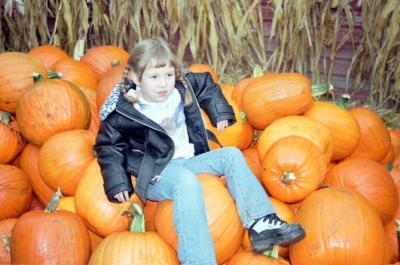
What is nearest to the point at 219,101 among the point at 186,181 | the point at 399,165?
the point at 186,181

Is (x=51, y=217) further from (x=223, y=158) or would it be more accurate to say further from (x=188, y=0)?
(x=188, y=0)

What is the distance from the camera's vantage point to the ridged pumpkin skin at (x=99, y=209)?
2.62 metres

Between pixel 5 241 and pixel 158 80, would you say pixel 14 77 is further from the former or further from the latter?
pixel 158 80

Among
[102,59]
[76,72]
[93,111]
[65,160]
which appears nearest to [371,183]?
[65,160]

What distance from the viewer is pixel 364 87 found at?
4.27 metres

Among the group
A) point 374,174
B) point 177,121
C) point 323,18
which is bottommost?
point 374,174

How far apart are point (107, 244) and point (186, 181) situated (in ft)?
1.63

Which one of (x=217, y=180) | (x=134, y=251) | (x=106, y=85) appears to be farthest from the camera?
(x=106, y=85)

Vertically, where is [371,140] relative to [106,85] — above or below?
below

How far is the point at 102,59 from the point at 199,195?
2015 millimetres

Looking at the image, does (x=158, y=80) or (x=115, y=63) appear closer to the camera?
(x=158, y=80)

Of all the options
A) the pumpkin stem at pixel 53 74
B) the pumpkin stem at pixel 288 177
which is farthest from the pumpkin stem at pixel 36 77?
the pumpkin stem at pixel 288 177

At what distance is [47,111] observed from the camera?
3.01 meters

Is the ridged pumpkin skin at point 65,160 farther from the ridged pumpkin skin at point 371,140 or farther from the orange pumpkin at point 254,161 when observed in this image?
the ridged pumpkin skin at point 371,140
